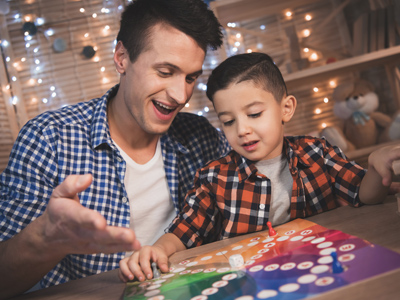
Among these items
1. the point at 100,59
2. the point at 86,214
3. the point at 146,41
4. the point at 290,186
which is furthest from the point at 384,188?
the point at 100,59

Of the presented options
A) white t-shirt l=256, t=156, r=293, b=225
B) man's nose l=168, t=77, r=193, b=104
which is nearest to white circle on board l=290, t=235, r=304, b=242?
white t-shirt l=256, t=156, r=293, b=225

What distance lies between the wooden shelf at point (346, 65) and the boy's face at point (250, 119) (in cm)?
105

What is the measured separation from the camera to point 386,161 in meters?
0.87

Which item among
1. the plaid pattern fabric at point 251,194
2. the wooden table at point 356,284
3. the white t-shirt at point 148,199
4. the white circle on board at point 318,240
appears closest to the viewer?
the wooden table at point 356,284

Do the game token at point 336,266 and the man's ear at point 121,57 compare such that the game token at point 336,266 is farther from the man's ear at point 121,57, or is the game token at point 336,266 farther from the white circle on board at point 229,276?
the man's ear at point 121,57

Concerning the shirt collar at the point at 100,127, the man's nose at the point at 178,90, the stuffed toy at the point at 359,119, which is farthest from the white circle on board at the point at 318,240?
the stuffed toy at the point at 359,119

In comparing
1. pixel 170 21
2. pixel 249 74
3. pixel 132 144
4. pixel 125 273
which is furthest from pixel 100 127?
pixel 125 273

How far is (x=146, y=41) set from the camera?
1335mm

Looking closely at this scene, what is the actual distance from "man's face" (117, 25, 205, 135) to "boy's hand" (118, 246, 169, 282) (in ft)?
1.77

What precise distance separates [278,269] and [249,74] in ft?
2.23

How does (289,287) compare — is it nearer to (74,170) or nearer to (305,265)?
(305,265)

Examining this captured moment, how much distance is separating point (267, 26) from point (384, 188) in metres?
1.78

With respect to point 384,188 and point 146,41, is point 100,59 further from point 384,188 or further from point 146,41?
point 384,188

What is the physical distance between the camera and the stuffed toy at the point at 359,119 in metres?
2.19
